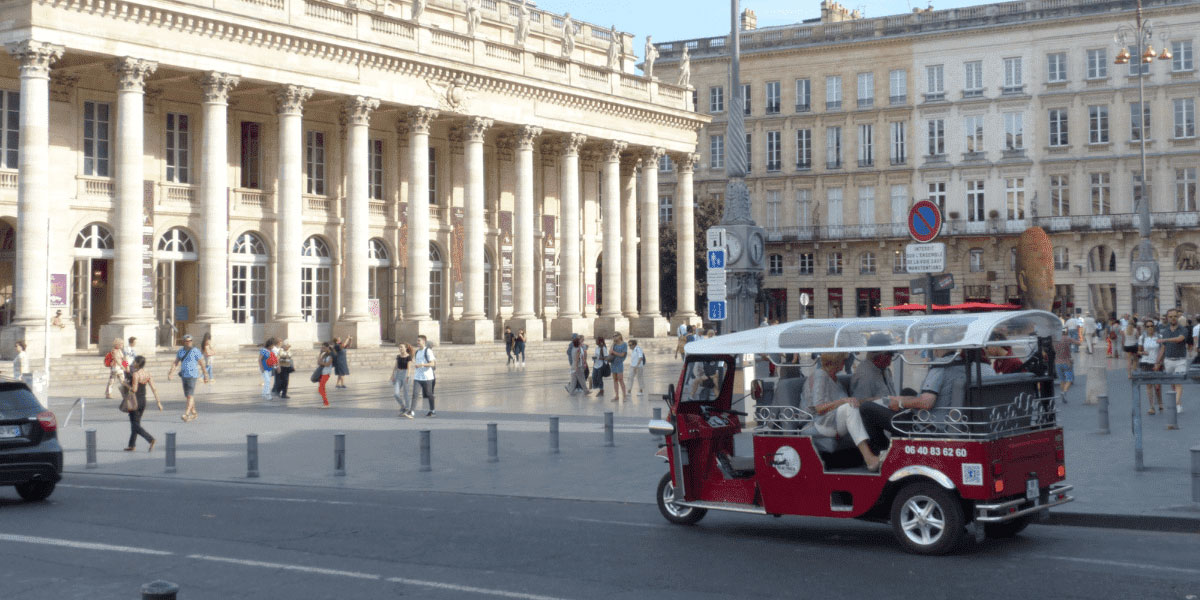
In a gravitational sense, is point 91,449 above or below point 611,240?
below

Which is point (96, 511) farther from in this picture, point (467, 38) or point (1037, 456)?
point (467, 38)

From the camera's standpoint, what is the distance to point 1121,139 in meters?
62.0

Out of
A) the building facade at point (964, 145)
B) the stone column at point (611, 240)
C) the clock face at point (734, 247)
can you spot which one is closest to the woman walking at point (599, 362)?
the clock face at point (734, 247)

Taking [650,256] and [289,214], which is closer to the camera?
[289,214]

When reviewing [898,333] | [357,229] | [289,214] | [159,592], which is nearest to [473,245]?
[357,229]

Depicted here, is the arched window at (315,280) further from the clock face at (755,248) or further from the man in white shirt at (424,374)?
the clock face at (755,248)

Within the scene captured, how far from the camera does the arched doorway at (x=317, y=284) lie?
44.5 metres

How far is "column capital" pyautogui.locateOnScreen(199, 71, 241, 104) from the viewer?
3781cm

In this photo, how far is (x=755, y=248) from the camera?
60.1 feet

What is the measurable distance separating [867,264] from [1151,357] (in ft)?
154

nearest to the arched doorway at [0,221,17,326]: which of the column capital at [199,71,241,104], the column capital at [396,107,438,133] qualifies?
the column capital at [199,71,241,104]

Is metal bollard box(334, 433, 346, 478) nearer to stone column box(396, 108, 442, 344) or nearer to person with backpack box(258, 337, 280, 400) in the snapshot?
person with backpack box(258, 337, 280, 400)

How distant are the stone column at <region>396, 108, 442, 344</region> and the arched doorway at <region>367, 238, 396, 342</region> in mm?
2437

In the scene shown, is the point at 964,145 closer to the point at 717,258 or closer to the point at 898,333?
the point at 717,258
